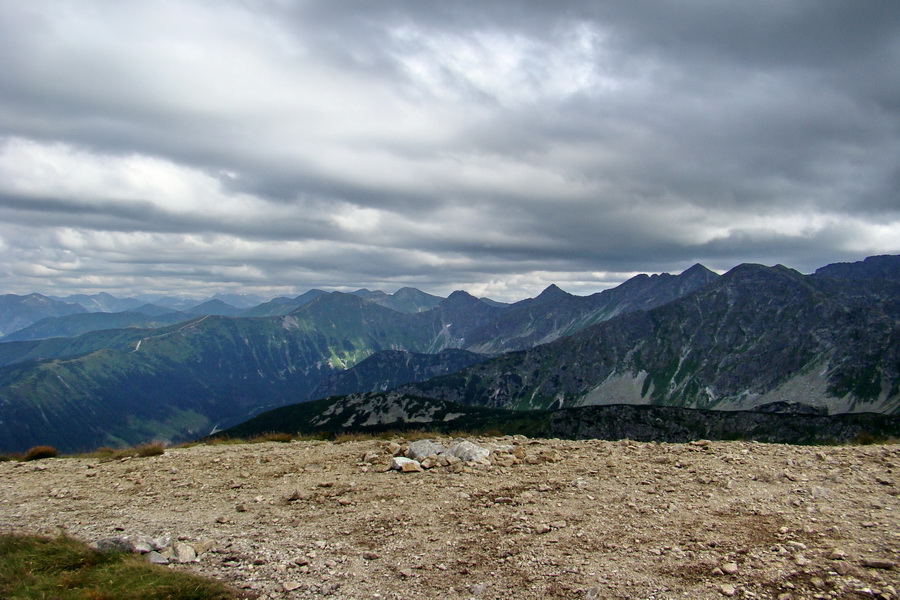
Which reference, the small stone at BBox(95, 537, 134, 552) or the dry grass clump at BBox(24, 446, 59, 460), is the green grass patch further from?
the dry grass clump at BBox(24, 446, 59, 460)

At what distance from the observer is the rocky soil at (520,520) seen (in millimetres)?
8734

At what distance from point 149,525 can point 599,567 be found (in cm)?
1171

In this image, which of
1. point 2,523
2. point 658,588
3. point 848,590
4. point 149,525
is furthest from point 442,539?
point 2,523

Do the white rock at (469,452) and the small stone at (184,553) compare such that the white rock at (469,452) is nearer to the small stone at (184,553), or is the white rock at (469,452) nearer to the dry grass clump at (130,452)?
the small stone at (184,553)

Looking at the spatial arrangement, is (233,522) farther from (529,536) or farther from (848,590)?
(848,590)

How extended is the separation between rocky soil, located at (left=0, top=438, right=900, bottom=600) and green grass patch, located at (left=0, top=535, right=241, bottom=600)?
0.74m

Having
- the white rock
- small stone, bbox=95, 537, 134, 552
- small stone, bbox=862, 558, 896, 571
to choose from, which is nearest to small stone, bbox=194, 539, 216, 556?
small stone, bbox=95, 537, 134, 552

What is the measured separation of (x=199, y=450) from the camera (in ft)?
75.9

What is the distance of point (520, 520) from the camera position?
38.5 feet

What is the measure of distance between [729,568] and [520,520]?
15.0 feet

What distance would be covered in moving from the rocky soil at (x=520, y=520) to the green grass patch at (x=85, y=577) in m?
0.74

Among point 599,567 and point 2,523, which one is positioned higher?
point 599,567

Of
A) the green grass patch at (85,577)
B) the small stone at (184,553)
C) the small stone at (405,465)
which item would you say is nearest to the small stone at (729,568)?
the green grass patch at (85,577)

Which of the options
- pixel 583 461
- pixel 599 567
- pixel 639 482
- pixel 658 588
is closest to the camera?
pixel 658 588
